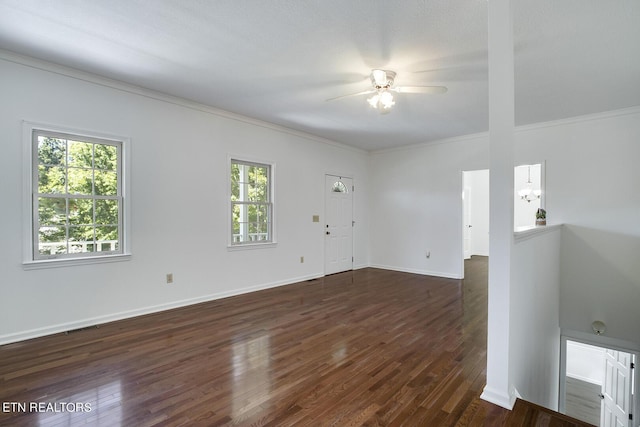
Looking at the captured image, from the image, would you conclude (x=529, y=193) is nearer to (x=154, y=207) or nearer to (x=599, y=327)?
(x=599, y=327)

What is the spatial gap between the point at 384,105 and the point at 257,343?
9.05 ft

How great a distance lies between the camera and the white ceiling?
7.49ft

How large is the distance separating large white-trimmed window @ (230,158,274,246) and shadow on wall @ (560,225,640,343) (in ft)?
15.6

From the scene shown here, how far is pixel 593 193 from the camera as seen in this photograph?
15.2 feet

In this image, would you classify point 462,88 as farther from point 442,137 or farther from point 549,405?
point 549,405

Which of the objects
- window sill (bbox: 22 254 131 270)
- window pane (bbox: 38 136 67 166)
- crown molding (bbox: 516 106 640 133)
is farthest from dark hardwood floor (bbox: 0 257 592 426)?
crown molding (bbox: 516 106 640 133)

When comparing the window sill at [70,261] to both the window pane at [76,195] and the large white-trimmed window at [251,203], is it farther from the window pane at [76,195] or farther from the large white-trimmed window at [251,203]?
the large white-trimmed window at [251,203]

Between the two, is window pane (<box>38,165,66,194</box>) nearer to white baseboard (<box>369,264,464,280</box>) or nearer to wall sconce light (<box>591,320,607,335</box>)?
white baseboard (<box>369,264,464,280</box>)

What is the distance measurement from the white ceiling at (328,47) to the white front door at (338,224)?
2.37m

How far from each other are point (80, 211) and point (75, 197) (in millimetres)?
163

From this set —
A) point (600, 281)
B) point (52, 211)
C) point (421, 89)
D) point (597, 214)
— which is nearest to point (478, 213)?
point (597, 214)

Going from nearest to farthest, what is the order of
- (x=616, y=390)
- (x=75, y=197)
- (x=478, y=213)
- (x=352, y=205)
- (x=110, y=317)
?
(x=75, y=197) < (x=110, y=317) < (x=616, y=390) < (x=352, y=205) < (x=478, y=213)

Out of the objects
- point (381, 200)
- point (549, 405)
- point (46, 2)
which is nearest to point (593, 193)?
point (549, 405)

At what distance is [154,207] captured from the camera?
3934 millimetres
